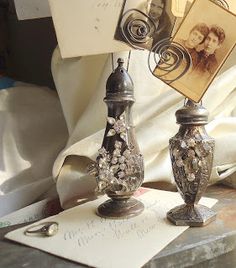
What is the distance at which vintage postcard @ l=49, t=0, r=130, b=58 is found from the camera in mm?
480

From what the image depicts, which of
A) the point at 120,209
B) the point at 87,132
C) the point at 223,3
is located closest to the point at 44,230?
the point at 120,209

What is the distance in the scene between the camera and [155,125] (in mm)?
659

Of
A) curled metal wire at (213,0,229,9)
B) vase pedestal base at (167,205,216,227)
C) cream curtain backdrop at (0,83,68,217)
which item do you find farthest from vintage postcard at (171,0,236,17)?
cream curtain backdrop at (0,83,68,217)

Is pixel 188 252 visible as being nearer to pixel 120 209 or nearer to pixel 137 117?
pixel 120 209

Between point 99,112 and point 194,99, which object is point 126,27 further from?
point 99,112

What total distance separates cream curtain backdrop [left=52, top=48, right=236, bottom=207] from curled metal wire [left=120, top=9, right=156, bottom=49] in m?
0.18

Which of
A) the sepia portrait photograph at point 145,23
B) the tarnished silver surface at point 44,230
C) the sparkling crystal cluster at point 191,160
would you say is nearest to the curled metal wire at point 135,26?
the sepia portrait photograph at point 145,23

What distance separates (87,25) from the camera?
48 cm

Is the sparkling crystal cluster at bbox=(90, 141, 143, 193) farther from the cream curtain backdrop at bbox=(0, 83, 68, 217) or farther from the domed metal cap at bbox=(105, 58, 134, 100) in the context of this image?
the cream curtain backdrop at bbox=(0, 83, 68, 217)

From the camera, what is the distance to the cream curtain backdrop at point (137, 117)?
2.11ft

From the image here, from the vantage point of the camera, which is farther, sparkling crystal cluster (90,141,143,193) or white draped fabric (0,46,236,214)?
white draped fabric (0,46,236,214)

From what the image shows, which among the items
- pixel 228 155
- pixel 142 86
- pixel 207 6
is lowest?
pixel 228 155

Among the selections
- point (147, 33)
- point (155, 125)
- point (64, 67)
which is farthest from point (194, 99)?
point (64, 67)

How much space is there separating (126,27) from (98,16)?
0.03 meters
